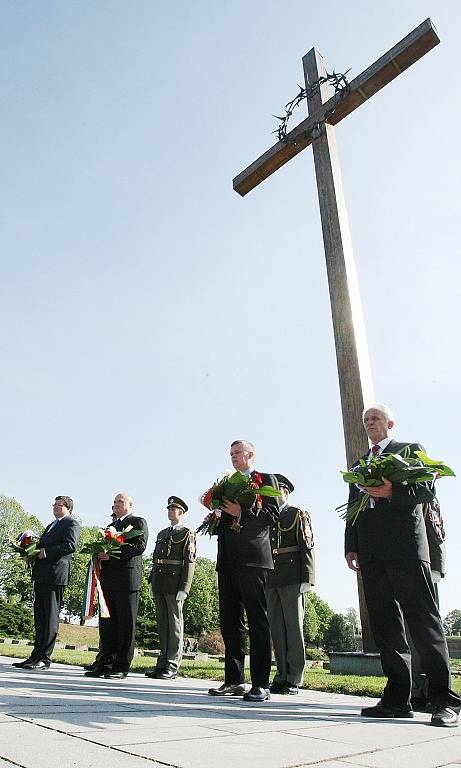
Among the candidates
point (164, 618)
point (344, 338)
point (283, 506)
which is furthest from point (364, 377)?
point (164, 618)

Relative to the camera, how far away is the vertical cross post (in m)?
6.34

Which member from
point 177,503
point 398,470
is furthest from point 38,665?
point 398,470

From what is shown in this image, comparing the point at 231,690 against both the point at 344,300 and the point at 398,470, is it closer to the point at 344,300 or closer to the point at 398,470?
the point at 398,470

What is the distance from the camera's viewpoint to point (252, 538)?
4.82m

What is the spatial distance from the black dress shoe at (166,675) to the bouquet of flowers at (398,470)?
12.5ft

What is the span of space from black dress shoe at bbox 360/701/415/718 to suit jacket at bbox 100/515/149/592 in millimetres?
3125

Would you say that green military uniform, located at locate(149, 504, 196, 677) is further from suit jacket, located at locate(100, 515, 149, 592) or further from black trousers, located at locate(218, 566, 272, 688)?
black trousers, located at locate(218, 566, 272, 688)

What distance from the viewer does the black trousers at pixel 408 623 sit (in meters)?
3.72

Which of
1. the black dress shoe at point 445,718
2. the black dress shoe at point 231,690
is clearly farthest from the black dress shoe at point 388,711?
the black dress shoe at point 231,690

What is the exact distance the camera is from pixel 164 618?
7.47m

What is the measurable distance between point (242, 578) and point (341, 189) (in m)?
4.94

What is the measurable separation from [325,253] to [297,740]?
18.2ft

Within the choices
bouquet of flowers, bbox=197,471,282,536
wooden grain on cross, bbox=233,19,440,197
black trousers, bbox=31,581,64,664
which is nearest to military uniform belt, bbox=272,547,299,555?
bouquet of flowers, bbox=197,471,282,536

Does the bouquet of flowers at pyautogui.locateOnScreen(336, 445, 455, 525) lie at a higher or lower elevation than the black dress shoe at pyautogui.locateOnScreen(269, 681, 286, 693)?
higher
